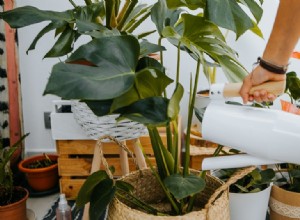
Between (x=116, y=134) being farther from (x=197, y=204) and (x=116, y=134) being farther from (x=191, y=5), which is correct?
(x=191, y=5)

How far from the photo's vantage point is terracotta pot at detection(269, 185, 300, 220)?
3.92ft

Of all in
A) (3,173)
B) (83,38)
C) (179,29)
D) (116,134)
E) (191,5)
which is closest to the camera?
(191,5)

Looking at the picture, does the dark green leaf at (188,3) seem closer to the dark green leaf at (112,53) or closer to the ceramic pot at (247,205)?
the dark green leaf at (112,53)

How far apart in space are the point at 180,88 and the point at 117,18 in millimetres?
535

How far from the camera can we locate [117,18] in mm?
1083

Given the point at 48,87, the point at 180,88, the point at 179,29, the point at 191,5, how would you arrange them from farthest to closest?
the point at 179,29 < the point at 191,5 < the point at 180,88 < the point at 48,87

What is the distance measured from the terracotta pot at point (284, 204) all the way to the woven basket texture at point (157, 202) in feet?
1.35

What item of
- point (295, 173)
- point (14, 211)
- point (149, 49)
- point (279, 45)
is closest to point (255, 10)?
point (279, 45)

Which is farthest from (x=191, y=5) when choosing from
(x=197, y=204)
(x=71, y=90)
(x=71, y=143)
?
(x=71, y=143)

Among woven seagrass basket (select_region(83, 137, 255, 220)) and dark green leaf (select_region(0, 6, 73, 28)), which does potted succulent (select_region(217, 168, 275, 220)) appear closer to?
woven seagrass basket (select_region(83, 137, 255, 220))

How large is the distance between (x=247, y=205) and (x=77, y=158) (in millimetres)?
822

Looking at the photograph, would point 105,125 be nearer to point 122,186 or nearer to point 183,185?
point 122,186

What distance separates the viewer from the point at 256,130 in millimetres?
661

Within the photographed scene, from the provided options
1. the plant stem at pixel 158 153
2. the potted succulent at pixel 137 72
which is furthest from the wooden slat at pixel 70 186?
the plant stem at pixel 158 153
